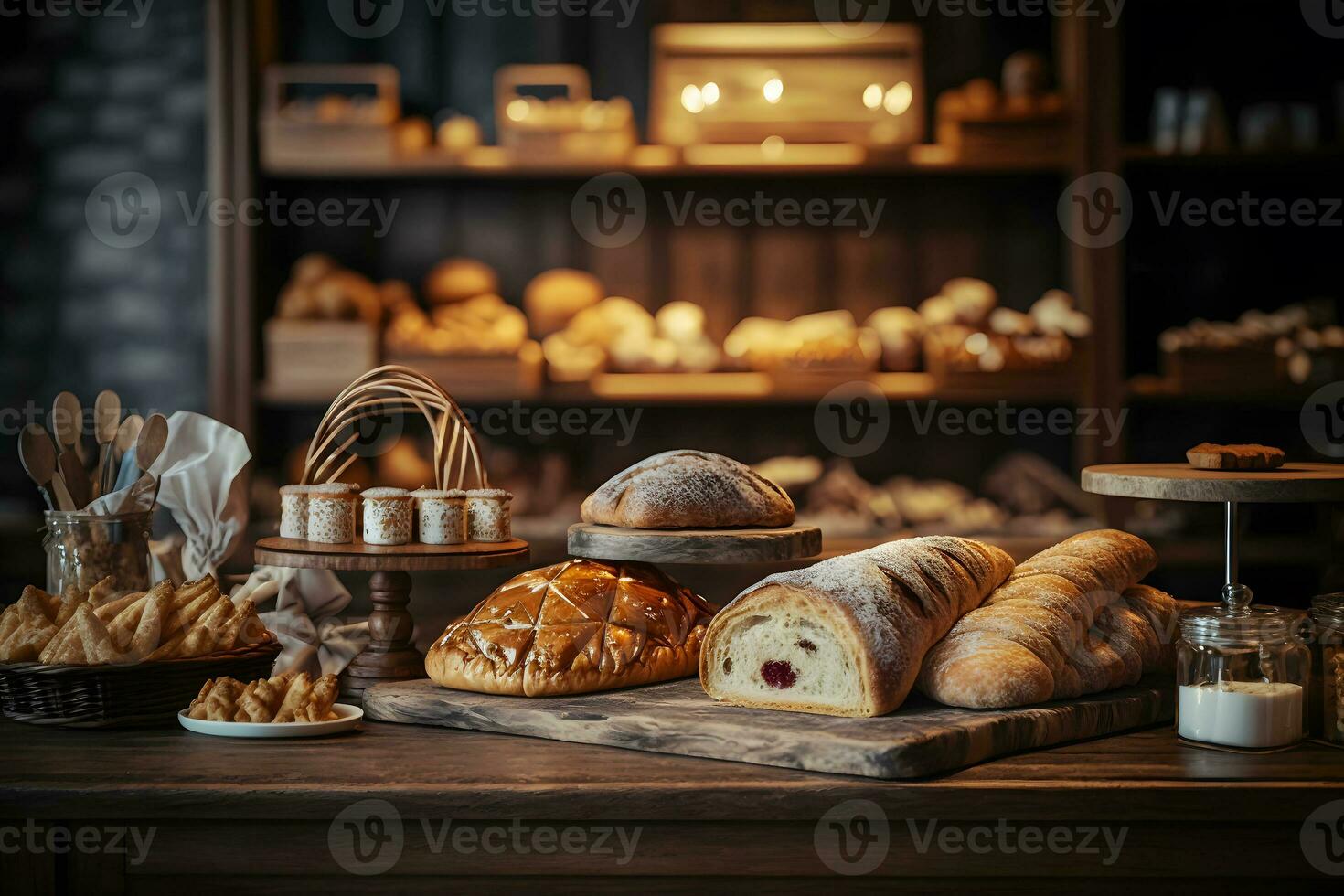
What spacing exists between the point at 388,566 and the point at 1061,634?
81cm

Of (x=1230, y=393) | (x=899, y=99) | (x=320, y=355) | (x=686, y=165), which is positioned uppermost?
(x=899, y=99)

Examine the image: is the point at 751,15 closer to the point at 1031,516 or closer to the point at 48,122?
the point at 1031,516

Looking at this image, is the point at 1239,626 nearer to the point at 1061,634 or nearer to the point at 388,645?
the point at 1061,634

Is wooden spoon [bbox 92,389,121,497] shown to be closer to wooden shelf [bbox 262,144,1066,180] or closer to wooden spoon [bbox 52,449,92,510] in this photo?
wooden spoon [bbox 52,449,92,510]

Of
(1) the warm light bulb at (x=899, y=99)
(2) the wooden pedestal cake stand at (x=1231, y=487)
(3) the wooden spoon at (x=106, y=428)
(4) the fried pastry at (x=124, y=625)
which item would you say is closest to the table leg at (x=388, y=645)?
(4) the fried pastry at (x=124, y=625)

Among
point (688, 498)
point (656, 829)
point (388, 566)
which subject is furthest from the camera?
point (688, 498)

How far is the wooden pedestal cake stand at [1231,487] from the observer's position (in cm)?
156

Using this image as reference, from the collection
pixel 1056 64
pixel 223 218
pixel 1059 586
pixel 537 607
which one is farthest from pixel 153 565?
pixel 1056 64

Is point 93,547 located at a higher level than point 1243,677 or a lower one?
higher

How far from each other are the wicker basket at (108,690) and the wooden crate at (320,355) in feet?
6.23

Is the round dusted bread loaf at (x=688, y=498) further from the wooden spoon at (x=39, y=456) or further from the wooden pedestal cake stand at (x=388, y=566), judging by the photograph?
the wooden spoon at (x=39, y=456)

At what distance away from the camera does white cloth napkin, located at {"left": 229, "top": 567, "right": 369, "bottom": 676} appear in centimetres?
178

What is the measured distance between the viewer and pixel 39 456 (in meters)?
1.66

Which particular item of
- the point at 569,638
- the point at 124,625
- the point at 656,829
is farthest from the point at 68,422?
the point at 656,829
